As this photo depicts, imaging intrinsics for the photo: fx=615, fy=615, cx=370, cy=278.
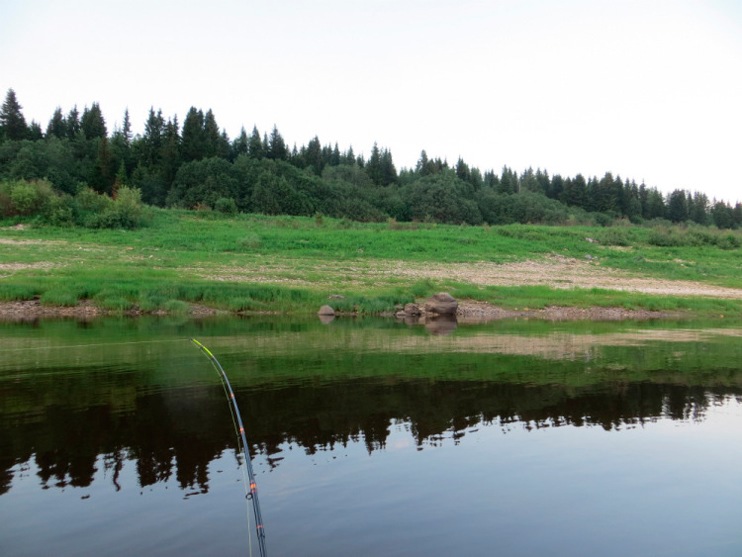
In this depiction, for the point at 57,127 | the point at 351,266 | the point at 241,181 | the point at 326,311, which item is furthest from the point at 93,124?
the point at 326,311

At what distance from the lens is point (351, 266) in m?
39.7

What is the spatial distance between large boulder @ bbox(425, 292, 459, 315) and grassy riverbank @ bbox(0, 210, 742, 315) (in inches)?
60.0

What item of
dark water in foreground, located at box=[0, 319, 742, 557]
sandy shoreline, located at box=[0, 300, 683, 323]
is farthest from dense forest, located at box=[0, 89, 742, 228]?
dark water in foreground, located at box=[0, 319, 742, 557]

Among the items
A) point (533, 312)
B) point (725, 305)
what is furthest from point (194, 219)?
point (725, 305)

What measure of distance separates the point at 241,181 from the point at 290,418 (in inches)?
3447

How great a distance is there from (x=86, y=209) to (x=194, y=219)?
951 centimetres

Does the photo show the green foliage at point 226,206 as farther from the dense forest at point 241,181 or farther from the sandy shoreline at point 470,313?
the sandy shoreline at point 470,313

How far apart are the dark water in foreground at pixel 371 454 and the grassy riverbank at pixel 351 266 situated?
43.1ft

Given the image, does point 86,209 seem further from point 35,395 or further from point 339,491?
point 339,491

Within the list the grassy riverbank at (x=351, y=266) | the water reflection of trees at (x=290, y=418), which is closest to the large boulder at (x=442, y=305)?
the grassy riverbank at (x=351, y=266)

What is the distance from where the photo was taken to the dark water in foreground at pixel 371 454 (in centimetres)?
605

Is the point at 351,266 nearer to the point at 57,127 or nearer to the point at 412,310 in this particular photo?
the point at 412,310

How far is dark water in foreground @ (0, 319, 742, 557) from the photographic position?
6.05 meters

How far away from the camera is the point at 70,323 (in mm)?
23078
